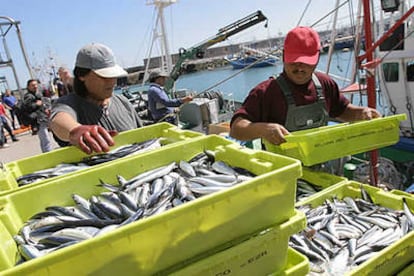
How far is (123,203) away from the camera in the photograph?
1.56m

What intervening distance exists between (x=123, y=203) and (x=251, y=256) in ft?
2.02

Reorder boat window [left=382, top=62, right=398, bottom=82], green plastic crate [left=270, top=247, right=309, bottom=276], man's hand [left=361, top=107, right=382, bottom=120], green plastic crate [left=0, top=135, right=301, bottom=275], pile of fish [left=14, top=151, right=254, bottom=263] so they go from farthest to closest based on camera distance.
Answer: boat window [left=382, top=62, right=398, bottom=82]
man's hand [left=361, top=107, right=382, bottom=120]
green plastic crate [left=270, top=247, right=309, bottom=276]
pile of fish [left=14, top=151, right=254, bottom=263]
green plastic crate [left=0, top=135, right=301, bottom=275]

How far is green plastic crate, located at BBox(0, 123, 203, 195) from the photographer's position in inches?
76.6

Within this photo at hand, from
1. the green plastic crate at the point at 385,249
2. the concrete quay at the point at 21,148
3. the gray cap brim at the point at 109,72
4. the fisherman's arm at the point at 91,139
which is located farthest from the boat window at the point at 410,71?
the concrete quay at the point at 21,148

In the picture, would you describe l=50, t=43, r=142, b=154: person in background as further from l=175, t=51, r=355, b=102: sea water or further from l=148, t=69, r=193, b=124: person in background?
l=148, t=69, r=193, b=124: person in background

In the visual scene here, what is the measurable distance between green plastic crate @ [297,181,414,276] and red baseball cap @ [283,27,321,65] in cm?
107

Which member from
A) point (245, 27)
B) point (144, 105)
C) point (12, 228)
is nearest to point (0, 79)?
point (144, 105)

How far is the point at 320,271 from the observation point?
200cm

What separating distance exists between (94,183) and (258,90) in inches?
67.9

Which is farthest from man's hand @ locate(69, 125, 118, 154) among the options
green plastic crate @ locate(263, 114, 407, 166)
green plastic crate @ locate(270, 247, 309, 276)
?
green plastic crate @ locate(263, 114, 407, 166)

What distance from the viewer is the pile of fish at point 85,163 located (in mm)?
1979

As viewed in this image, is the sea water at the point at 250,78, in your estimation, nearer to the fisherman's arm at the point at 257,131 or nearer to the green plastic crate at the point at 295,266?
the fisherman's arm at the point at 257,131

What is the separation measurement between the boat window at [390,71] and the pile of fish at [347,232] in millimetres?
6634

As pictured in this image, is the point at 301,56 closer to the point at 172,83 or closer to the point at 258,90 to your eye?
the point at 258,90
